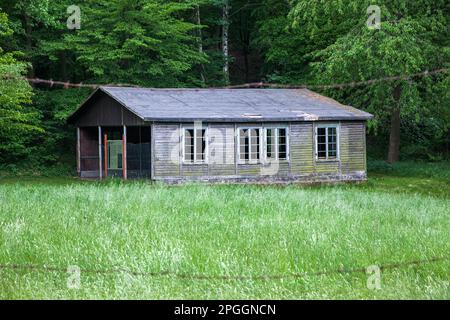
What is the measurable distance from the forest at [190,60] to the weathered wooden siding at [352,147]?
61 centimetres

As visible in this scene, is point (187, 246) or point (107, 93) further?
point (107, 93)

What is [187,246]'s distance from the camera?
1113cm

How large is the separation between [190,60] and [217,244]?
29.6m

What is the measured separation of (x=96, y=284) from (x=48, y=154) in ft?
93.2

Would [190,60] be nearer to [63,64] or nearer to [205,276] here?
[63,64]

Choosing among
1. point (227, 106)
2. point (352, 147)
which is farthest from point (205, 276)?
point (352, 147)

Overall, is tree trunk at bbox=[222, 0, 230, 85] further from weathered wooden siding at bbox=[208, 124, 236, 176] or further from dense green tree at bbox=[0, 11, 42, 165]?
weathered wooden siding at bbox=[208, 124, 236, 176]

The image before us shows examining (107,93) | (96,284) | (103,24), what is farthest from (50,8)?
(96,284)

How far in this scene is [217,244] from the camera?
1147 centimetres

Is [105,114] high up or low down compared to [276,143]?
up

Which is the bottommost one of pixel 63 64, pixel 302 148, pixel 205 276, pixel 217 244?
pixel 205 276
